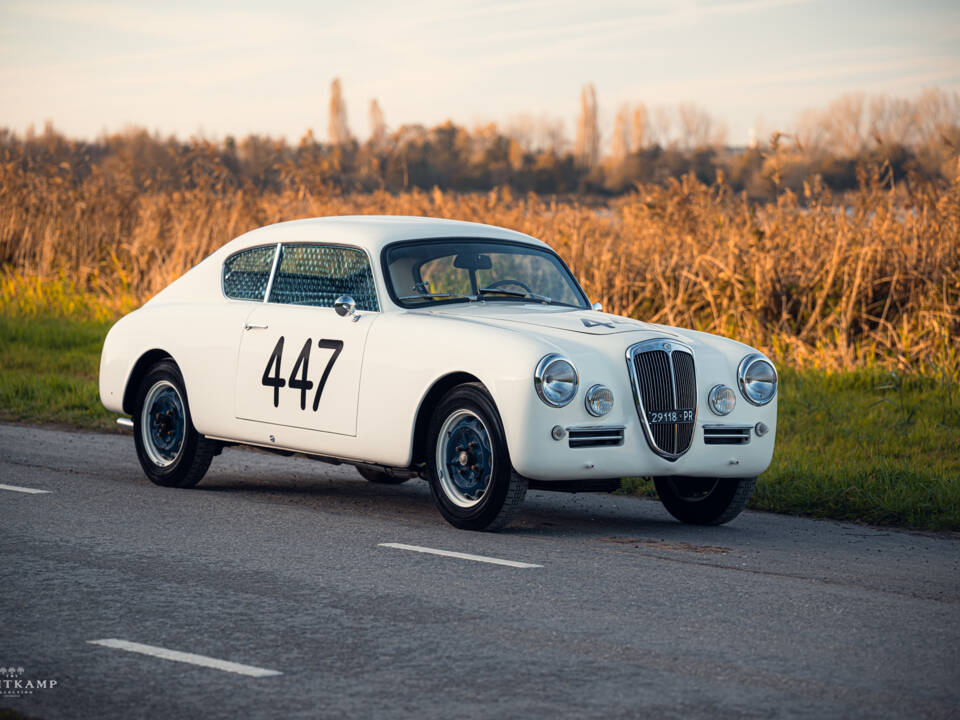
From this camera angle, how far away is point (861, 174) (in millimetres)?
16109

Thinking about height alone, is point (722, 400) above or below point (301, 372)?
below

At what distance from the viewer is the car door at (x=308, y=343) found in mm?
8625

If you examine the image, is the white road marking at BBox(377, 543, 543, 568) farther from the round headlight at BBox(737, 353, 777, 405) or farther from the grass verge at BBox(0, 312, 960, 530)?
the grass verge at BBox(0, 312, 960, 530)

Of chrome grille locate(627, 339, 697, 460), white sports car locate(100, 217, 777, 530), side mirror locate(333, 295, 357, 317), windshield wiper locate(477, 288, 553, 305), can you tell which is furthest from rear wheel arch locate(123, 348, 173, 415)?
chrome grille locate(627, 339, 697, 460)

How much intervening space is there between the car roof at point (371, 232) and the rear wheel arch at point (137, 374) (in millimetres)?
1011

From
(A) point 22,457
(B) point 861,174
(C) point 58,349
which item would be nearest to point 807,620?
(A) point 22,457

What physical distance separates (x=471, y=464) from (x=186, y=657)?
3.03 metres

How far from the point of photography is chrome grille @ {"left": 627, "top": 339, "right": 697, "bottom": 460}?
26.0 feet

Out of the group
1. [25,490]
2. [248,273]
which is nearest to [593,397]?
[248,273]

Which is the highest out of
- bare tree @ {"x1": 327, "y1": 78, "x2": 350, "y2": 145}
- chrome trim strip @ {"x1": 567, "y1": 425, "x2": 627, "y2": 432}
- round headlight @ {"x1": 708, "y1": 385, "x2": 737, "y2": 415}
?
bare tree @ {"x1": 327, "y1": 78, "x2": 350, "y2": 145}

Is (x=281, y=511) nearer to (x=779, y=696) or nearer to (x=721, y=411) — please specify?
(x=721, y=411)

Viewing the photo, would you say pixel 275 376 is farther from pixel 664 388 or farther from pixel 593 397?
pixel 664 388

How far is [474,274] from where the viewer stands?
30.1 feet

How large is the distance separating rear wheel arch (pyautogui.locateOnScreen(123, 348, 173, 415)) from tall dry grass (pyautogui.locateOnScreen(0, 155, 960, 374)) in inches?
291
